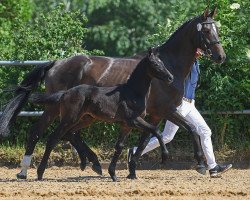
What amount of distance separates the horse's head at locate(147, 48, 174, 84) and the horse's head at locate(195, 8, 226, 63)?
809mm

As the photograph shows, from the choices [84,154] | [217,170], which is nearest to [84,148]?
[84,154]

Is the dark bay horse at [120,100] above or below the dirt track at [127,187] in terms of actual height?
above

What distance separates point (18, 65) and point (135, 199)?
5125mm

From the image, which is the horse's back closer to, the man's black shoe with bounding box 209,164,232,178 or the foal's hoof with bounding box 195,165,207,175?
the foal's hoof with bounding box 195,165,207,175

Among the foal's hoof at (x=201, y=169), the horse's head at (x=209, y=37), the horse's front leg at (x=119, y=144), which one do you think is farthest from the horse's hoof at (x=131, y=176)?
the horse's head at (x=209, y=37)

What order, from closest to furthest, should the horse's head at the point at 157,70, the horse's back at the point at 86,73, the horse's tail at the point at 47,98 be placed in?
the horse's head at the point at 157,70
the horse's tail at the point at 47,98
the horse's back at the point at 86,73

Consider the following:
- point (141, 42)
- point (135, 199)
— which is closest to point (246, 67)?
point (135, 199)

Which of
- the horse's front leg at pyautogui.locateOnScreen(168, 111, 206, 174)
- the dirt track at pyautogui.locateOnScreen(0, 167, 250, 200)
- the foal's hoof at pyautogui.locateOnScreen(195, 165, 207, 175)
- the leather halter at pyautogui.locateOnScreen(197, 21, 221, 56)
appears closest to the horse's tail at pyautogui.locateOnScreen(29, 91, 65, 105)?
the dirt track at pyautogui.locateOnScreen(0, 167, 250, 200)

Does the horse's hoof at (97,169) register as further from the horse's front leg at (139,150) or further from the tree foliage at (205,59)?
the tree foliage at (205,59)

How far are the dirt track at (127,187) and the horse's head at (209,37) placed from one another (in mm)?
1735

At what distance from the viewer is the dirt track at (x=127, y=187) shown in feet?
33.8

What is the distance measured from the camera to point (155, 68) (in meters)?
11.9

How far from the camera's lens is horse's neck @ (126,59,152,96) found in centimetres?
1195

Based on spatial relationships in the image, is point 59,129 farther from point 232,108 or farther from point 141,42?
point 141,42
